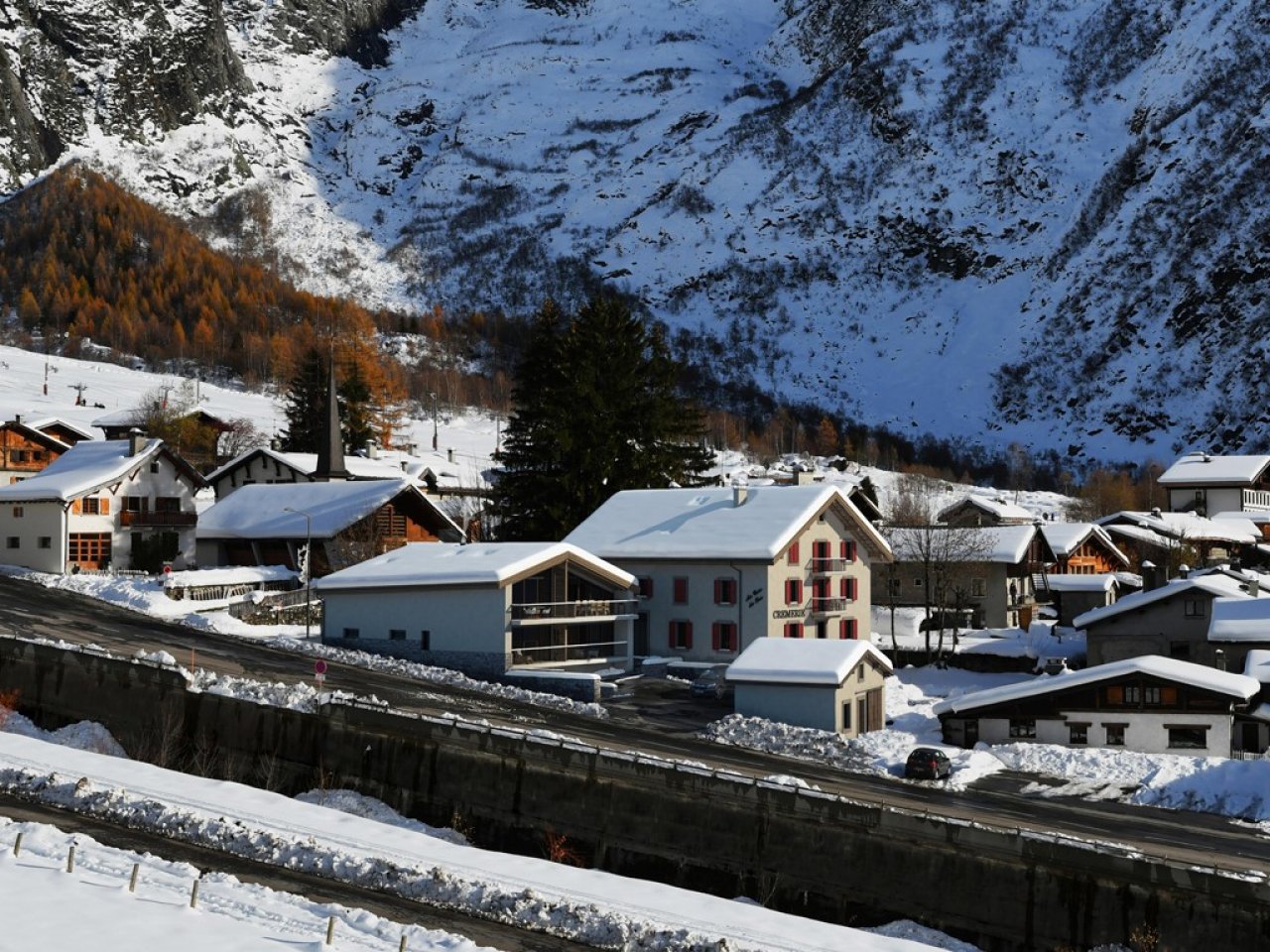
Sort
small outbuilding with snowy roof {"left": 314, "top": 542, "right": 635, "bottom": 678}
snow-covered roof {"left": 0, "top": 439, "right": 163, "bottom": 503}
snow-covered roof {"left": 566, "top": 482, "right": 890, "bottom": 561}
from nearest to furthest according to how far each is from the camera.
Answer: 1. small outbuilding with snowy roof {"left": 314, "top": 542, "right": 635, "bottom": 678}
2. snow-covered roof {"left": 566, "top": 482, "right": 890, "bottom": 561}
3. snow-covered roof {"left": 0, "top": 439, "right": 163, "bottom": 503}

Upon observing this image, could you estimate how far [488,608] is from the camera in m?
62.8

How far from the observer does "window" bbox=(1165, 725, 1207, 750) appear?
57594 mm

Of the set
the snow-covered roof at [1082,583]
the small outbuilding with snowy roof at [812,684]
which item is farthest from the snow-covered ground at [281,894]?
the snow-covered roof at [1082,583]

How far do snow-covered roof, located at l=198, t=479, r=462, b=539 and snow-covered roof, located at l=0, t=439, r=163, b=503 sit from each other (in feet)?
19.5

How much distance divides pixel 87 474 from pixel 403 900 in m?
59.8

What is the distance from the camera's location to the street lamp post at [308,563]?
70.9 m

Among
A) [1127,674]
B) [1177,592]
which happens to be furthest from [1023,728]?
[1177,592]

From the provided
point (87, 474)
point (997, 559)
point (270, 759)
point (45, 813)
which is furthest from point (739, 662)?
point (87, 474)

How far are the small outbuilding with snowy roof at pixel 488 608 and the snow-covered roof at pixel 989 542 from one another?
3062 cm

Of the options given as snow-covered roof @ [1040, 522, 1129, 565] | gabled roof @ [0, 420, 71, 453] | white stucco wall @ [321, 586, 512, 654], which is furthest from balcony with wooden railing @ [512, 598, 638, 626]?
gabled roof @ [0, 420, 71, 453]

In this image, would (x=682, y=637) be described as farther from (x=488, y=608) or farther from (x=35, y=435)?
(x=35, y=435)

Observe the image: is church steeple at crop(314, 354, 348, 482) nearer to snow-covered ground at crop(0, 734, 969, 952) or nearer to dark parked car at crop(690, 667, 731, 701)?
dark parked car at crop(690, 667, 731, 701)

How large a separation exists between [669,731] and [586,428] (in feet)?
117

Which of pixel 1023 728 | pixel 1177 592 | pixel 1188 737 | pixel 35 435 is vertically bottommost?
pixel 1188 737
